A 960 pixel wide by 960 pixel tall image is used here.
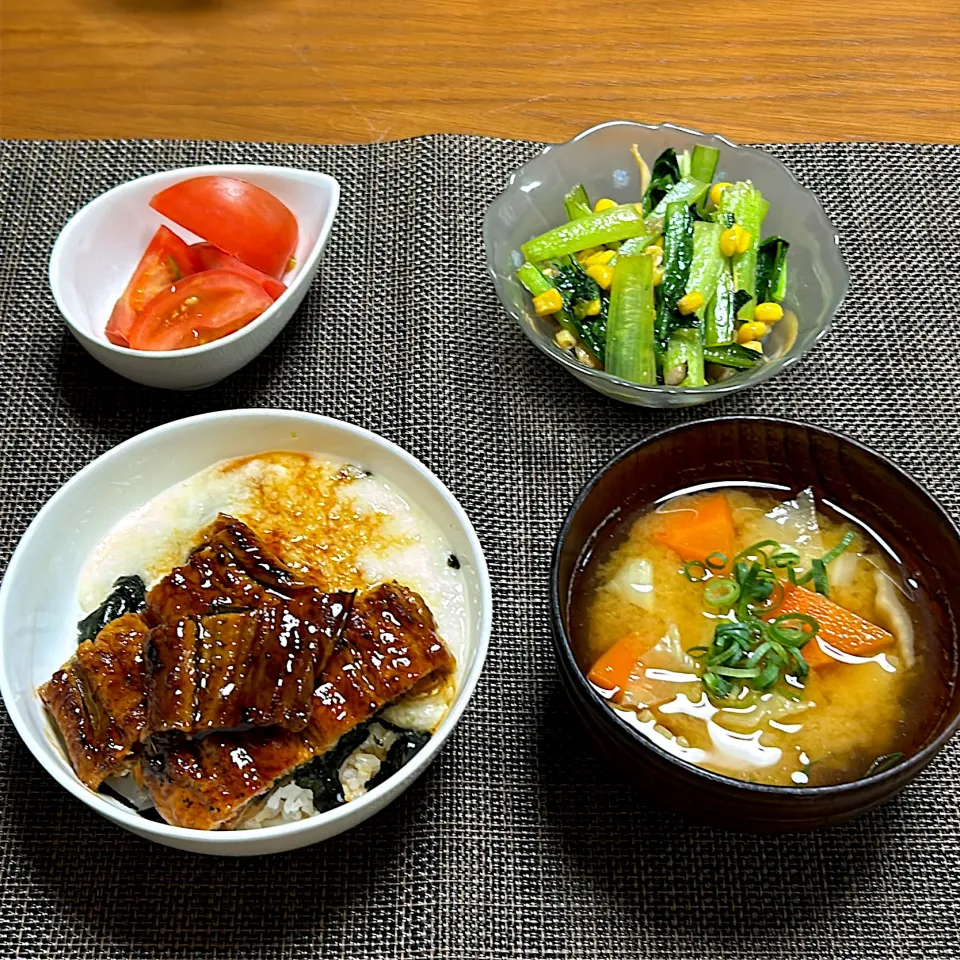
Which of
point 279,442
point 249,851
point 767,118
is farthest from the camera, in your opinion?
point 767,118

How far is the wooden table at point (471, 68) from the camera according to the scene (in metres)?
2.49

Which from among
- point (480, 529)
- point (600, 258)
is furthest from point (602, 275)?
point (480, 529)

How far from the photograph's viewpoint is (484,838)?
162 cm

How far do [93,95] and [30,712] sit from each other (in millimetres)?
1721

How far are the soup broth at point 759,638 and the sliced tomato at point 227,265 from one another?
883 mm

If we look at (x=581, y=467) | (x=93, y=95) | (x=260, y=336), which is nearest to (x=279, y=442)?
(x=260, y=336)

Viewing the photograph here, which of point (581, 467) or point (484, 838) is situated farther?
point (581, 467)

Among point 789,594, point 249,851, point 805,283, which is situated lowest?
point 249,851

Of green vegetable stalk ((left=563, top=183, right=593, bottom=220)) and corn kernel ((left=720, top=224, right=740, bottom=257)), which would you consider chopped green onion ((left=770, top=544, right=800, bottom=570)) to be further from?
green vegetable stalk ((left=563, top=183, right=593, bottom=220))

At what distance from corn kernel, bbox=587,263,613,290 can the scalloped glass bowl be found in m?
0.13

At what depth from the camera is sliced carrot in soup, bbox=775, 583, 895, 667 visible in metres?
1.54

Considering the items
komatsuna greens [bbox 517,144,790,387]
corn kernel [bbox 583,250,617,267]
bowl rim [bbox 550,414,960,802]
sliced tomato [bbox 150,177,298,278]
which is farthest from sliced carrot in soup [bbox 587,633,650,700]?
sliced tomato [bbox 150,177,298,278]

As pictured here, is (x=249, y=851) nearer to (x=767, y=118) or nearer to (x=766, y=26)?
(x=767, y=118)

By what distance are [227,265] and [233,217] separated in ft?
0.36
